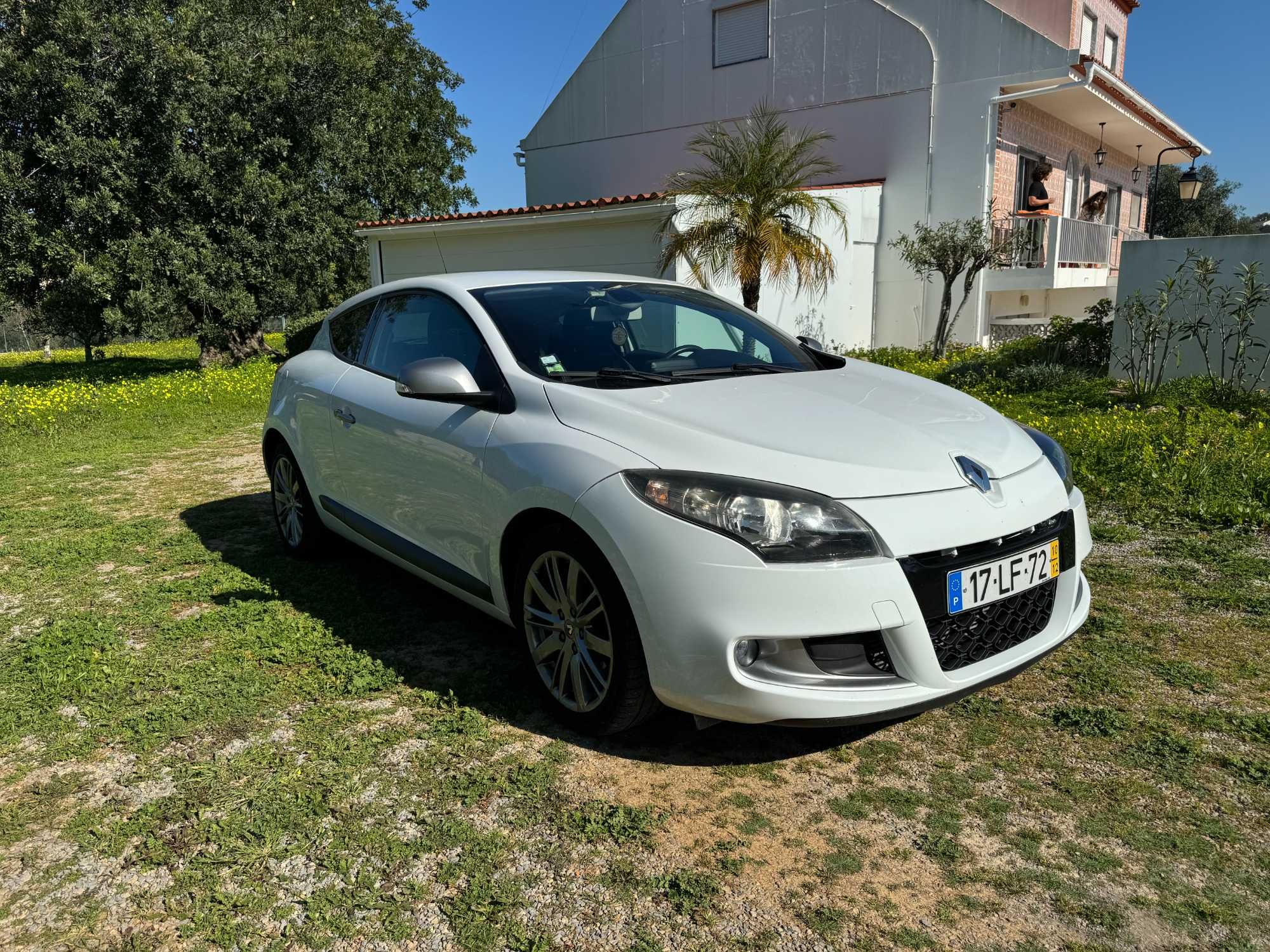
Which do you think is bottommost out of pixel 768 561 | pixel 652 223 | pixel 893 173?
pixel 768 561

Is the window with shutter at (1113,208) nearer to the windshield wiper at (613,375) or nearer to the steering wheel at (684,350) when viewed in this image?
the steering wheel at (684,350)

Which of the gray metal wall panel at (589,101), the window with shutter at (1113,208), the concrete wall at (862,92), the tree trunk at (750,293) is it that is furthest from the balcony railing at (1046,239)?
the gray metal wall panel at (589,101)

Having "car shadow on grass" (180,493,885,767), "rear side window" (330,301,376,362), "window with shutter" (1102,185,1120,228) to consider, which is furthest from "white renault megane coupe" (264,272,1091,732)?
"window with shutter" (1102,185,1120,228)

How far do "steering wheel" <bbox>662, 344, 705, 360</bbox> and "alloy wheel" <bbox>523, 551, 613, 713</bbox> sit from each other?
1158 mm

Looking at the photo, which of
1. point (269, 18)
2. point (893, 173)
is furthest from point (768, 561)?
point (269, 18)

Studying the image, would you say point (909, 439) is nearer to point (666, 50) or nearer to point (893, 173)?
point (893, 173)

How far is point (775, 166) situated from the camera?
11.9 metres

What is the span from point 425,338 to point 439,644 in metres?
1.37

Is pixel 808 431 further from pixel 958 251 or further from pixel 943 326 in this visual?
pixel 943 326

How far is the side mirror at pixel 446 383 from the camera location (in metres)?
3.34

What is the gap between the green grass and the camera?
2.27 metres

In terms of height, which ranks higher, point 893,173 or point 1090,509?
point 893,173

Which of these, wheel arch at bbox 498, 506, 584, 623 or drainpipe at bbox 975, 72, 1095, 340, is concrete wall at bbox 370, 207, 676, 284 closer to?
drainpipe at bbox 975, 72, 1095, 340

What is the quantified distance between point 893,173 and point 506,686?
14839 mm
